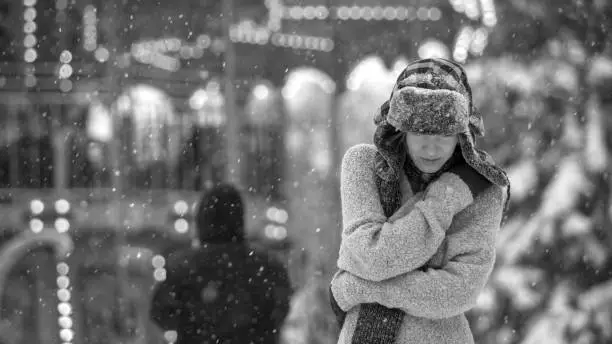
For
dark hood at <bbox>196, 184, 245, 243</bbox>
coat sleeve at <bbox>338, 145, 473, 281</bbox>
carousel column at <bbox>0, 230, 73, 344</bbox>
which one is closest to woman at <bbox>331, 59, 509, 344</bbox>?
coat sleeve at <bbox>338, 145, 473, 281</bbox>

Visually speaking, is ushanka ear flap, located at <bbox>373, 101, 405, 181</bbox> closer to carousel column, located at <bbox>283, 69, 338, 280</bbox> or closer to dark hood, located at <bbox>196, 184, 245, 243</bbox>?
dark hood, located at <bbox>196, 184, 245, 243</bbox>

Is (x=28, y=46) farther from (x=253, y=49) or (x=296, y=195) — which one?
(x=296, y=195)

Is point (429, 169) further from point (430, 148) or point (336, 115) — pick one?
point (336, 115)

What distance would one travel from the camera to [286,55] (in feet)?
21.7

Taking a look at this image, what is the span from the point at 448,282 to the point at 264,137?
199 inches

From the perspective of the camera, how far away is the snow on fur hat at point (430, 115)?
1.88 metres

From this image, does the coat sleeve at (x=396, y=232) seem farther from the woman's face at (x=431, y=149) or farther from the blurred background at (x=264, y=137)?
the blurred background at (x=264, y=137)

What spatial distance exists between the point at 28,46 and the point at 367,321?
524 cm

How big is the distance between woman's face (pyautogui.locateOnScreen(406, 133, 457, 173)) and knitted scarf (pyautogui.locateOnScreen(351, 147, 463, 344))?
5 centimetres

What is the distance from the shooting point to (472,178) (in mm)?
1971

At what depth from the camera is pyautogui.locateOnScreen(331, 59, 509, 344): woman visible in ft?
6.14

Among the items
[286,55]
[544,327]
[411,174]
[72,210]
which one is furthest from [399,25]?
[411,174]

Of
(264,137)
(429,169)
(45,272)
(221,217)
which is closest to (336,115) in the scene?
(264,137)

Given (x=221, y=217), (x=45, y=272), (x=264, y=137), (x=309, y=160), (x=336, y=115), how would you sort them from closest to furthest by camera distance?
(x=221, y=217) → (x=336, y=115) → (x=45, y=272) → (x=264, y=137) → (x=309, y=160)
